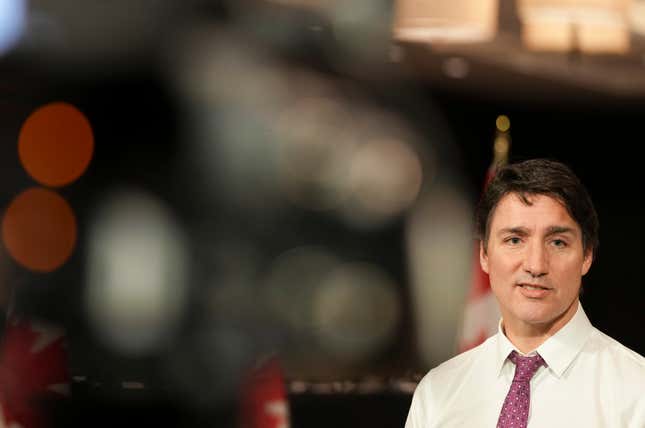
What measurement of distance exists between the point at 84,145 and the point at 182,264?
81 centimetres

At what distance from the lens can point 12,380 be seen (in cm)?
429

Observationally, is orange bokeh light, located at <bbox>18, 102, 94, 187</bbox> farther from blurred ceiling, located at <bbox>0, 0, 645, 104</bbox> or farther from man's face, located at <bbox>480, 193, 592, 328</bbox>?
man's face, located at <bbox>480, 193, 592, 328</bbox>

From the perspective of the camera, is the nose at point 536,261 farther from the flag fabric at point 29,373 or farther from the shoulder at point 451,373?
the flag fabric at point 29,373

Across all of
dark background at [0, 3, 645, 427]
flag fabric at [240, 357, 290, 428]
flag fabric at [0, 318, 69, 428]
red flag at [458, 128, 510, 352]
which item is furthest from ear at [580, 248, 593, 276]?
dark background at [0, 3, 645, 427]

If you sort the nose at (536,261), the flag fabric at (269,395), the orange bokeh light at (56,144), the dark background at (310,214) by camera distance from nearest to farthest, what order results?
1. the nose at (536,261)
2. the flag fabric at (269,395)
3. the dark background at (310,214)
4. the orange bokeh light at (56,144)

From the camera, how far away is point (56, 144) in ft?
17.1

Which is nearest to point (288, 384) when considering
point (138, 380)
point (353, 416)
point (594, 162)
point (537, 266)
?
point (353, 416)

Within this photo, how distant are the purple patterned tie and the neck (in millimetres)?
17

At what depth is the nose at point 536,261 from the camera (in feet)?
4.71

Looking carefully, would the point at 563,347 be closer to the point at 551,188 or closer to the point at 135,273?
the point at 551,188

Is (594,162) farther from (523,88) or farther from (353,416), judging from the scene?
(353,416)

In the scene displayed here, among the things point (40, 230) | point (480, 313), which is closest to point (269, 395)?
point (480, 313)

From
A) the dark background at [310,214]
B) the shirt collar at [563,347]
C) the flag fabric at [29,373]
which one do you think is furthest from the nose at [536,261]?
the dark background at [310,214]

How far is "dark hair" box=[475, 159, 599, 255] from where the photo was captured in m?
1.46
